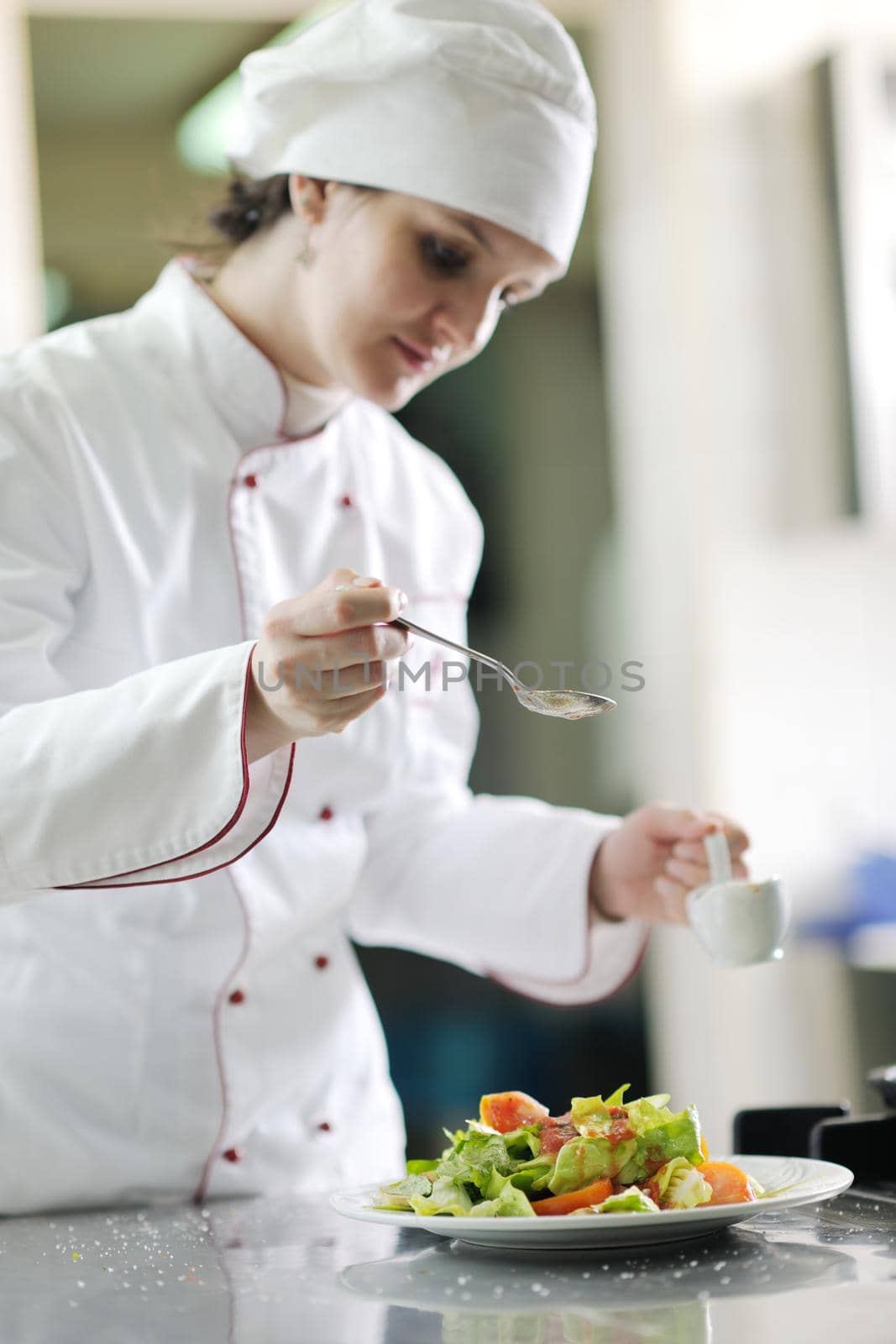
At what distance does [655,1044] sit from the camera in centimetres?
284

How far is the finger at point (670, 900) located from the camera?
1156mm

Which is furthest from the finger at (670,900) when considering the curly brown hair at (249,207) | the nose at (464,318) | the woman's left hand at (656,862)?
the curly brown hair at (249,207)

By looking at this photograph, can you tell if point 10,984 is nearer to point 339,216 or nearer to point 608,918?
point 608,918

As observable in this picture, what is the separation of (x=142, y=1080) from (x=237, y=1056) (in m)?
0.08

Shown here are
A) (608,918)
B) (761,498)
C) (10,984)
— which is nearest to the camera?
(10,984)

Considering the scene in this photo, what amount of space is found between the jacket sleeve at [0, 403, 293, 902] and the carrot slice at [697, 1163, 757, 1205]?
1.08 ft

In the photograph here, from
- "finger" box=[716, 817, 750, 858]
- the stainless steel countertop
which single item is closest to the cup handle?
"finger" box=[716, 817, 750, 858]

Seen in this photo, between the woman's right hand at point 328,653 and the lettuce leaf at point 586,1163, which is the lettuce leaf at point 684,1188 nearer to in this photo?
the lettuce leaf at point 586,1163

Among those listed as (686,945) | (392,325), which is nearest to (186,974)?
(392,325)

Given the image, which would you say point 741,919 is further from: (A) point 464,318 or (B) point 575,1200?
(A) point 464,318

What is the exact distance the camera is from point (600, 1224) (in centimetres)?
69

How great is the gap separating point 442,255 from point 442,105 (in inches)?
4.6

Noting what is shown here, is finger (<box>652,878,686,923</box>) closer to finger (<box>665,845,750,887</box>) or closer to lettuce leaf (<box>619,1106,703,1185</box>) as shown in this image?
finger (<box>665,845,750,887</box>)

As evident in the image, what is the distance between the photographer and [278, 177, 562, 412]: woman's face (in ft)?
3.63
